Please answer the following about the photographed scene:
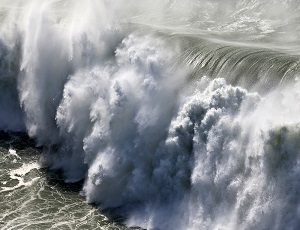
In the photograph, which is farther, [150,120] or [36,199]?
[150,120]

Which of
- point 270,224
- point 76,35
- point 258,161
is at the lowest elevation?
point 270,224

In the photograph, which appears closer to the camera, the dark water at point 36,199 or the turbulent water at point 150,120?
the turbulent water at point 150,120

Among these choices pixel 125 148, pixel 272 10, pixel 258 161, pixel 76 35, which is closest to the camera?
pixel 258 161

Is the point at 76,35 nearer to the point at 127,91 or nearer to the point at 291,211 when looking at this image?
the point at 127,91

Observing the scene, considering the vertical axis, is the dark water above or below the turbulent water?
below

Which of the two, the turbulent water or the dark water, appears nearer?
the turbulent water

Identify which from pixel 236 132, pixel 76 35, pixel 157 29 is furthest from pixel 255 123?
pixel 76 35

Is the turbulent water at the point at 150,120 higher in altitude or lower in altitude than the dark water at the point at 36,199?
higher

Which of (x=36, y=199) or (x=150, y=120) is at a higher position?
(x=150, y=120)
